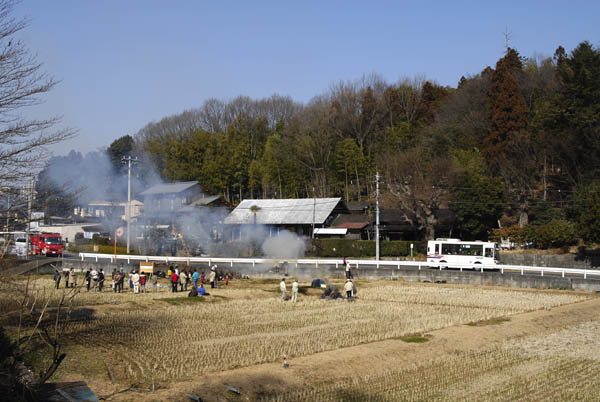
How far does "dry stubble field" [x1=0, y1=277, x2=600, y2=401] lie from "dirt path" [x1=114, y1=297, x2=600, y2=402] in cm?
5

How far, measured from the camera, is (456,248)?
46344mm

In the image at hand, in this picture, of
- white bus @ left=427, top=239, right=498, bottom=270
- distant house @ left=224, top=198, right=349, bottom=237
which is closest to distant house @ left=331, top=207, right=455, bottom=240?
distant house @ left=224, top=198, right=349, bottom=237

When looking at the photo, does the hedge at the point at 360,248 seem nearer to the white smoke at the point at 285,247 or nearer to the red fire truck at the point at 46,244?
the white smoke at the point at 285,247

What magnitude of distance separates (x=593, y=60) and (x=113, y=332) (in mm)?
50031

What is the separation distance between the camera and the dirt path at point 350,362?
45.8 ft

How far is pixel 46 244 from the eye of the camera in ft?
178

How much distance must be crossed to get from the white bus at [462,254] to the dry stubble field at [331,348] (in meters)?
13.6

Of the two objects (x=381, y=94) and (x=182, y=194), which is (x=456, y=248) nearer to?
(x=182, y=194)

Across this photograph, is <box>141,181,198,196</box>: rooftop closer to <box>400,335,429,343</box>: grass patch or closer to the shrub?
the shrub

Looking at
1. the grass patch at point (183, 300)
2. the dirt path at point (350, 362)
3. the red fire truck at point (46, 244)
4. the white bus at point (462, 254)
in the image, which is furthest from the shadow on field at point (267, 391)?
the red fire truck at point (46, 244)

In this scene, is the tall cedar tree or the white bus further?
the tall cedar tree

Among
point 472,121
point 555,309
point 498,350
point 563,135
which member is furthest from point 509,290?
point 472,121

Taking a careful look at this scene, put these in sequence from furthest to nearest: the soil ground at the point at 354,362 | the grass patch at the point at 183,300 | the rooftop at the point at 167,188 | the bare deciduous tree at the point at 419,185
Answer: the rooftop at the point at 167,188 → the bare deciduous tree at the point at 419,185 → the grass patch at the point at 183,300 → the soil ground at the point at 354,362

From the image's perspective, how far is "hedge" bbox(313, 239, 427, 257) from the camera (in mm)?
58562
